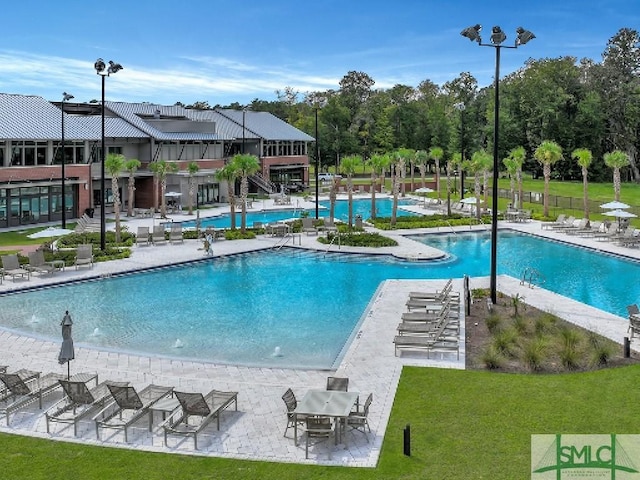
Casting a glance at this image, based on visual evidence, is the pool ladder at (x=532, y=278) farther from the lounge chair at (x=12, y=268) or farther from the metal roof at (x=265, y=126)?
the metal roof at (x=265, y=126)

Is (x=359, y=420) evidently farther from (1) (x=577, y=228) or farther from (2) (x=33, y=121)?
(2) (x=33, y=121)

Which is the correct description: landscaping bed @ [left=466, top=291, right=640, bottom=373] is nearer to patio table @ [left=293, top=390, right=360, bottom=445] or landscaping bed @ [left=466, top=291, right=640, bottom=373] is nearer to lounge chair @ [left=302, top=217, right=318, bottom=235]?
patio table @ [left=293, top=390, right=360, bottom=445]

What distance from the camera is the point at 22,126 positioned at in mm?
39750

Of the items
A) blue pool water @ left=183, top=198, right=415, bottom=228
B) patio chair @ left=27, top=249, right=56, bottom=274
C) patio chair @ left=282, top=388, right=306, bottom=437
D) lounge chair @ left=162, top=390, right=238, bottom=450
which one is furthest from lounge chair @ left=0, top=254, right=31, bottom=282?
patio chair @ left=282, top=388, right=306, bottom=437

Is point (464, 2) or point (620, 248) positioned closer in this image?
point (620, 248)

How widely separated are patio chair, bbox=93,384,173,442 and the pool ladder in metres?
15.9

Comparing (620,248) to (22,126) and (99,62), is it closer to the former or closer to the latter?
(99,62)

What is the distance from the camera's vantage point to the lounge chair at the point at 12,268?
25.0 m

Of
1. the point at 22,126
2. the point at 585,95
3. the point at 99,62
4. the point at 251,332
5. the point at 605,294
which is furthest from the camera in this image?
the point at 585,95

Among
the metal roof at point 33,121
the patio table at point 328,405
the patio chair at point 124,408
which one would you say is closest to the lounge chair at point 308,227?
the metal roof at point 33,121

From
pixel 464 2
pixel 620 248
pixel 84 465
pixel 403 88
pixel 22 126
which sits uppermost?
pixel 403 88

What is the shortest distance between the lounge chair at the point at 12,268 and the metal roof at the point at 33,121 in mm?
14644

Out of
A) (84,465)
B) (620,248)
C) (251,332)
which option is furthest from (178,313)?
(620,248)

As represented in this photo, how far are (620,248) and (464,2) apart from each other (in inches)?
582
